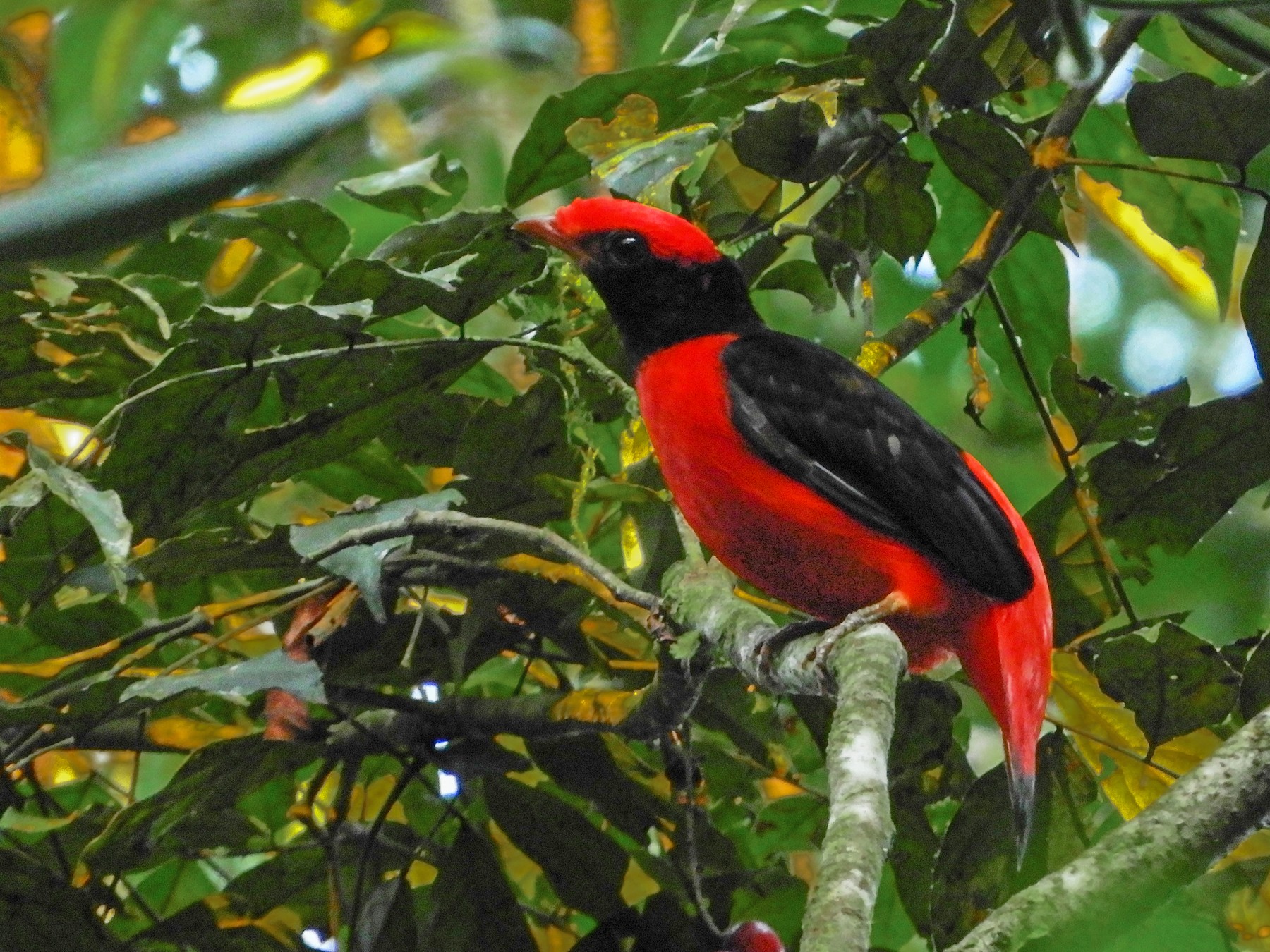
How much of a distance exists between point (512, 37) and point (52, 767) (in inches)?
111

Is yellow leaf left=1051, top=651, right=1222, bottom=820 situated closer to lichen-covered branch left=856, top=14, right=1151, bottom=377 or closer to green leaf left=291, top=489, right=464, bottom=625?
lichen-covered branch left=856, top=14, right=1151, bottom=377

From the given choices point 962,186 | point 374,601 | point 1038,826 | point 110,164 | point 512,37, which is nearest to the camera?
point 110,164

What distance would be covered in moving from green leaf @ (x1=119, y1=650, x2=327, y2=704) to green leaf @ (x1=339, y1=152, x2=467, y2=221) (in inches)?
25.8

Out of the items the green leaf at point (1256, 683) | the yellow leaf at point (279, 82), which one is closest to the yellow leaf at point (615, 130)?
the green leaf at point (1256, 683)

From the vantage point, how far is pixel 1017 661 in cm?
240

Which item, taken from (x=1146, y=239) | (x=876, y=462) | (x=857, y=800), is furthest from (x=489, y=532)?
(x=1146, y=239)

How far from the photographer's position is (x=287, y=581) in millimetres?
2633

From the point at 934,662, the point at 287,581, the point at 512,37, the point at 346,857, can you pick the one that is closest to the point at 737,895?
the point at 934,662

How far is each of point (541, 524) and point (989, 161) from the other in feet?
3.27

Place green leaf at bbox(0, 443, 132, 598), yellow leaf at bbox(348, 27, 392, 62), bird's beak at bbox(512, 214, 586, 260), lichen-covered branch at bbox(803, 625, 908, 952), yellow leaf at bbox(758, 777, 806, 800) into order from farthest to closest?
yellow leaf at bbox(758, 777, 806, 800) < bird's beak at bbox(512, 214, 586, 260) < green leaf at bbox(0, 443, 132, 598) < lichen-covered branch at bbox(803, 625, 908, 952) < yellow leaf at bbox(348, 27, 392, 62)

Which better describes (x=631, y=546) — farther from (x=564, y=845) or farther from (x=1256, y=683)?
(x=1256, y=683)

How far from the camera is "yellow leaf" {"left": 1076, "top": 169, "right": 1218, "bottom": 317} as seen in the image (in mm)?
3053

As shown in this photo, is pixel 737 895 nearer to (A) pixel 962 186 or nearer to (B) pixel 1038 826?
(B) pixel 1038 826

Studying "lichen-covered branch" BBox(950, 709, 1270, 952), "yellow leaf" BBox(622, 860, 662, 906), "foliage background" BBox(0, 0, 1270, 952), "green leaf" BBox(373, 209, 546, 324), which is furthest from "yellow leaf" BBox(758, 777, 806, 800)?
"lichen-covered branch" BBox(950, 709, 1270, 952)
